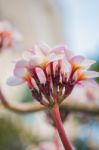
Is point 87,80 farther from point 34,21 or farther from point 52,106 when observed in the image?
point 34,21

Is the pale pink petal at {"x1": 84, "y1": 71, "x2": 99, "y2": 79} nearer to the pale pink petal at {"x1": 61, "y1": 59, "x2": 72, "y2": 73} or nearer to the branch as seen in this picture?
the pale pink petal at {"x1": 61, "y1": 59, "x2": 72, "y2": 73}

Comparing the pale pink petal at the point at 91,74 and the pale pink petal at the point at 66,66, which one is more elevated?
the pale pink petal at the point at 66,66

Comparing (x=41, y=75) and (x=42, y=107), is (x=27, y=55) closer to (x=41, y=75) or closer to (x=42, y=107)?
(x=41, y=75)

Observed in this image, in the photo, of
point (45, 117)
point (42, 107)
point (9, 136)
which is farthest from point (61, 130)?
point (9, 136)

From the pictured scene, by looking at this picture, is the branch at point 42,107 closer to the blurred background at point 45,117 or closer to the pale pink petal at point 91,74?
the blurred background at point 45,117

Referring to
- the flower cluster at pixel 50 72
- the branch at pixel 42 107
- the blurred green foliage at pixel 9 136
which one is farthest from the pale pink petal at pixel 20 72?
the blurred green foliage at pixel 9 136
